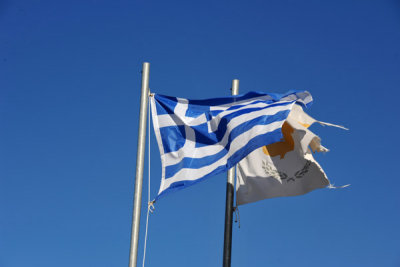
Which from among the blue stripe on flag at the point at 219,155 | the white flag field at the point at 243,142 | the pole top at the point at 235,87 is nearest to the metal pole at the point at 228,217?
the white flag field at the point at 243,142

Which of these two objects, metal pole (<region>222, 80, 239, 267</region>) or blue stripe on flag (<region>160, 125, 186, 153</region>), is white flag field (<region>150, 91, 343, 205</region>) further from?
metal pole (<region>222, 80, 239, 267</region>)

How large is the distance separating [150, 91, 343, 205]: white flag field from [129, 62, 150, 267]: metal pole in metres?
0.48

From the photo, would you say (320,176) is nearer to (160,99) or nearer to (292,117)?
(292,117)

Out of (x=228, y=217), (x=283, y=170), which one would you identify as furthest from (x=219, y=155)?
(x=283, y=170)

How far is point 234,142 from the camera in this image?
9867 mm

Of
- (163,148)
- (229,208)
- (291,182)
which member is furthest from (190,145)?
(291,182)

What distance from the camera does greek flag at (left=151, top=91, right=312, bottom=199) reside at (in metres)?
9.69

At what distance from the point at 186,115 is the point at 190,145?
63 centimetres

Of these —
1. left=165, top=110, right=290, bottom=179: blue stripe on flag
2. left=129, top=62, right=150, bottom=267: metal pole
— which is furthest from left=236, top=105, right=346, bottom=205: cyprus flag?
left=129, top=62, right=150, bottom=267: metal pole

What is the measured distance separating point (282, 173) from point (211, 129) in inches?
61.9

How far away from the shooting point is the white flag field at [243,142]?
9.70 meters

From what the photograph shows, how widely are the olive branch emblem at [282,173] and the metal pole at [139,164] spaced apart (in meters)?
2.67

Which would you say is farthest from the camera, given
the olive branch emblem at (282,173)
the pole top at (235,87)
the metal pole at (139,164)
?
the pole top at (235,87)

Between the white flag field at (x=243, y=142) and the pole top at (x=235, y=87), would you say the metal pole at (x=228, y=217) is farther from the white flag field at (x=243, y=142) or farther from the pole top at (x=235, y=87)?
the pole top at (x=235, y=87)
